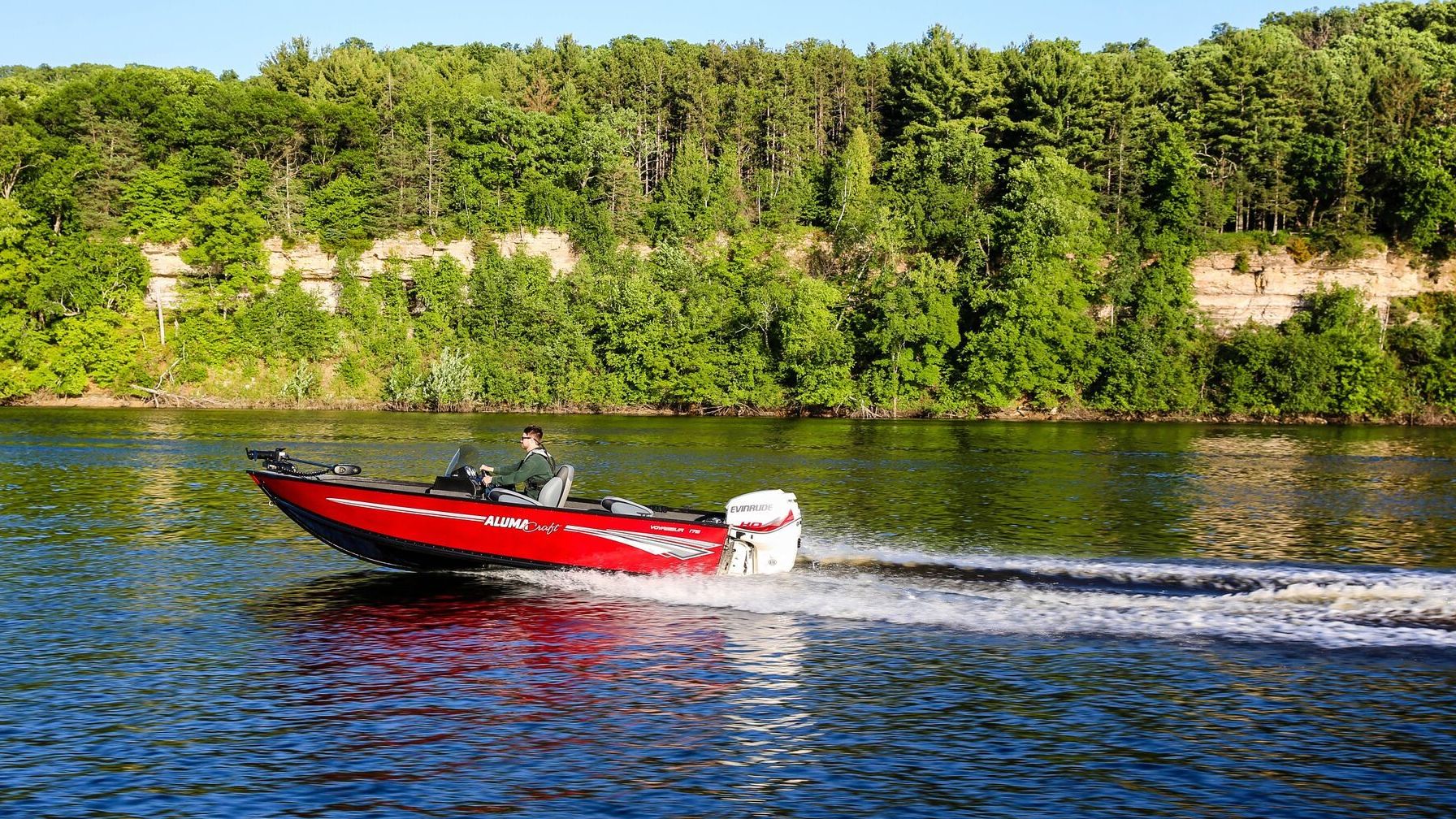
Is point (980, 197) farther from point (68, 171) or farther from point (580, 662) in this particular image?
point (580, 662)

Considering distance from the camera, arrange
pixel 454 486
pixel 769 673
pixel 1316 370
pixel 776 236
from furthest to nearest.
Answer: pixel 776 236
pixel 1316 370
pixel 454 486
pixel 769 673

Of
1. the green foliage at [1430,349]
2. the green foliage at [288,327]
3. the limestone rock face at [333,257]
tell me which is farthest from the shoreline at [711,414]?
the limestone rock face at [333,257]

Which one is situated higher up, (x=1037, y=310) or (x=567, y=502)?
(x=1037, y=310)

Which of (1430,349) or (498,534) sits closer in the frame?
(498,534)

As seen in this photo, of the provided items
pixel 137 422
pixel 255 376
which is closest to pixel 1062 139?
pixel 255 376

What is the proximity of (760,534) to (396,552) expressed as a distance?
6.02 meters

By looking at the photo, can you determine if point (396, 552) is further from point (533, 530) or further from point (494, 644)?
point (494, 644)

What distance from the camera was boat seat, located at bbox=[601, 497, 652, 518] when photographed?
64.7ft

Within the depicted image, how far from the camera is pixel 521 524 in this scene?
1875 centimetres

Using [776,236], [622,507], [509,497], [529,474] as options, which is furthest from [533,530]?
[776,236]

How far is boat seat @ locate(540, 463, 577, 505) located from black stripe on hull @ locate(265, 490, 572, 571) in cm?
104

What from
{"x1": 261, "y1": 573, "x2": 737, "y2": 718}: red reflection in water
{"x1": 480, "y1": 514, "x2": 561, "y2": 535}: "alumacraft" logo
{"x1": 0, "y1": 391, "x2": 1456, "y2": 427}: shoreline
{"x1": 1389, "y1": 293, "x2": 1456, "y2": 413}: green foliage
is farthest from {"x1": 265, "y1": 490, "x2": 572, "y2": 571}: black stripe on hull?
{"x1": 1389, "y1": 293, "x2": 1456, "y2": 413}: green foliage

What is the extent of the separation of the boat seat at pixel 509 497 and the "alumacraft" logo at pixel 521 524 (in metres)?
0.30

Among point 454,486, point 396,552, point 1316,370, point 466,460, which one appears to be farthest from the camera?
point 1316,370
